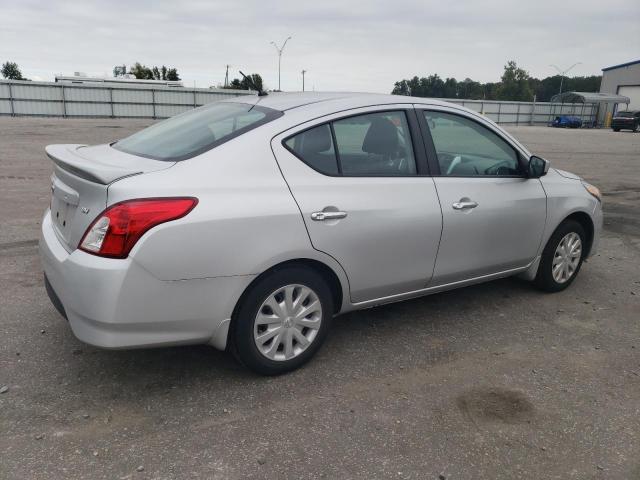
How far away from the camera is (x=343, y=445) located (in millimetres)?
2662

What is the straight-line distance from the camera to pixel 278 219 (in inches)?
117

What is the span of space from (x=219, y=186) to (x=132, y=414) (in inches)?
48.8

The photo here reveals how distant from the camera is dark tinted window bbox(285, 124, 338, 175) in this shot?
3.21 meters

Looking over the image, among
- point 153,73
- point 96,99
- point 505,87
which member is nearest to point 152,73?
point 153,73

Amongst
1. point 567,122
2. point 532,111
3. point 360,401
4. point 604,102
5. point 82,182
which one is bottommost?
point 360,401

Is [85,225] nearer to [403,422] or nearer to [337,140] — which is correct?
[337,140]

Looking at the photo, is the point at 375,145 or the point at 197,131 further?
the point at 375,145

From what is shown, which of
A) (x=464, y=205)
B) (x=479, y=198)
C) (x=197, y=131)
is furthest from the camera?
(x=479, y=198)

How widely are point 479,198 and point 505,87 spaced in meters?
114

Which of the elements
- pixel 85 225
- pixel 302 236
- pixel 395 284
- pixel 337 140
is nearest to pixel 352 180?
pixel 337 140

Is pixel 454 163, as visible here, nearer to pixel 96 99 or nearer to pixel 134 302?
pixel 134 302

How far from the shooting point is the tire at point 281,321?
3014 mm

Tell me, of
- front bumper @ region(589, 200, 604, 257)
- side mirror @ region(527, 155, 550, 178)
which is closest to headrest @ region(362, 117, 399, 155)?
side mirror @ region(527, 155, 550, 178)

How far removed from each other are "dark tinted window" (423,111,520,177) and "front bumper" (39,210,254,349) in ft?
5.72
